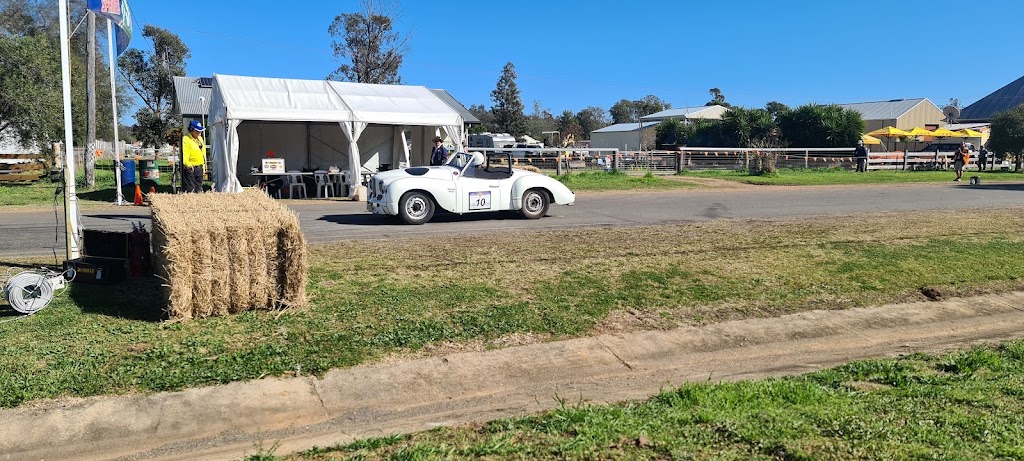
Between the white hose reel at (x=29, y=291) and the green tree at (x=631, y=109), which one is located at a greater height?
the green tree at (x=631, y=109)

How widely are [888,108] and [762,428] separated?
67983mm

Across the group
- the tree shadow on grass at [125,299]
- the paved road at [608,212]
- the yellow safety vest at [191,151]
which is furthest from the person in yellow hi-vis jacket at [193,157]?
the tree shadow on grass at [125,299]

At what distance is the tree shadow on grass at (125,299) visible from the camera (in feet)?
22.0

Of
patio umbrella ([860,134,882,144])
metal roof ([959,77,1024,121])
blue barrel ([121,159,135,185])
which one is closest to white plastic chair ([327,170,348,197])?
blue barrel ([121,159,135,185])

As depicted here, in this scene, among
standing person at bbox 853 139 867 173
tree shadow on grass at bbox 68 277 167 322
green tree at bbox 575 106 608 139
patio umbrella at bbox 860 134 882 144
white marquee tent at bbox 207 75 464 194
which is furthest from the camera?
green tree at bbox 575 106 608 139

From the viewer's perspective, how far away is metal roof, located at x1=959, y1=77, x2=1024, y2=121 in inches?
3396

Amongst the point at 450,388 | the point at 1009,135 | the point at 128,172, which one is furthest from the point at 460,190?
the point at 1009,135

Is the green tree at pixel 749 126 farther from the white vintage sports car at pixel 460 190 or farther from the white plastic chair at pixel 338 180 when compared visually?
the white vintage sports car at pixel 460 190

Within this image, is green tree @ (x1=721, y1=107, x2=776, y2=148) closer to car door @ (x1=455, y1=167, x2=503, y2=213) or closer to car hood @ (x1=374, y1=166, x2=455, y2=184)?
car door @ (x1=455, y1=167, x2=503, y2=213)

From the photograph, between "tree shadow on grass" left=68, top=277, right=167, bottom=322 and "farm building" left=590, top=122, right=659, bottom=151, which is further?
"farm building" left=590, top=122, right=659, bottom=151

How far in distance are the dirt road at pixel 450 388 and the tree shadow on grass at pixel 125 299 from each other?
189cm

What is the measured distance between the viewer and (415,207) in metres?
13.3

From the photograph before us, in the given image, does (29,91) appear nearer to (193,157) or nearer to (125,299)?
(193,157)

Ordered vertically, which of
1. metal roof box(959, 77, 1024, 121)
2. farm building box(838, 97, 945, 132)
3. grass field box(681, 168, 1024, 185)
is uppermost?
metal roof box(959, 77, 1024, 121)
